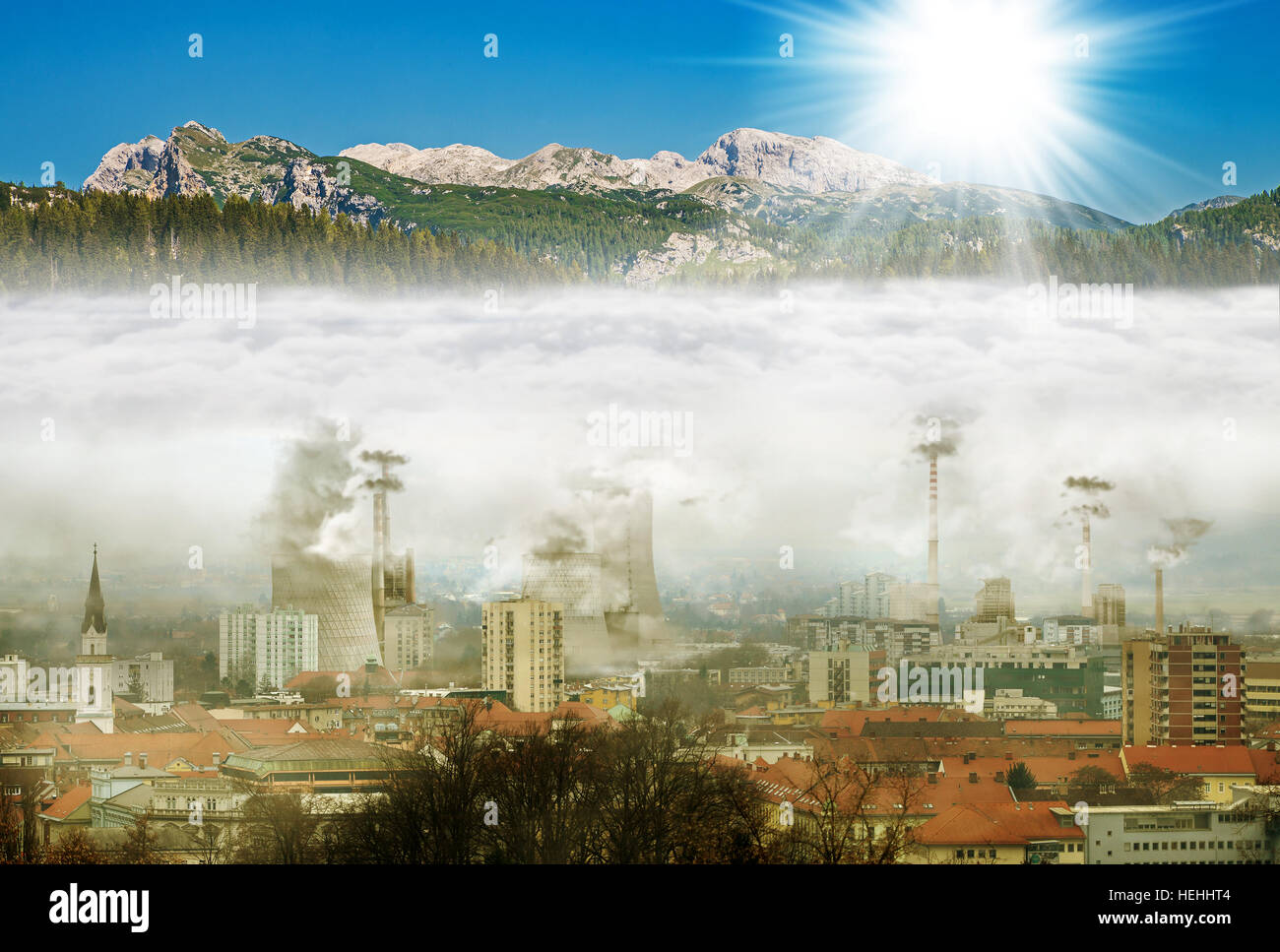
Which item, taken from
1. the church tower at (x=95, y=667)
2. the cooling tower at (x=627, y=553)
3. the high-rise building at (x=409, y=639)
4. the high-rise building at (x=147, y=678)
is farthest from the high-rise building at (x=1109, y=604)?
the church tower at (x=95, y=667)

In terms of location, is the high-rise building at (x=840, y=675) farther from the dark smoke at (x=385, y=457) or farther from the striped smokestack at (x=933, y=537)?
the dark smoke at (x=385, y=457)

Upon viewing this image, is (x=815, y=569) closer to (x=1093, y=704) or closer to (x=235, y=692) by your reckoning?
(x=1093, y=704)

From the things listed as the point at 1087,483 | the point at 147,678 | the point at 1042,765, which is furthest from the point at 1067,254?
the point at 147,678

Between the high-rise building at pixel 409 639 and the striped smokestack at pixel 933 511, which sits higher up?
the striped smokestack at pixel 933 511

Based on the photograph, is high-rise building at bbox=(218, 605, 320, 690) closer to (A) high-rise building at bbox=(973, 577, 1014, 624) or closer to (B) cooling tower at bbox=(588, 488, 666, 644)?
(B) cooling tower at bbox=(588, 488, 666, 644)
